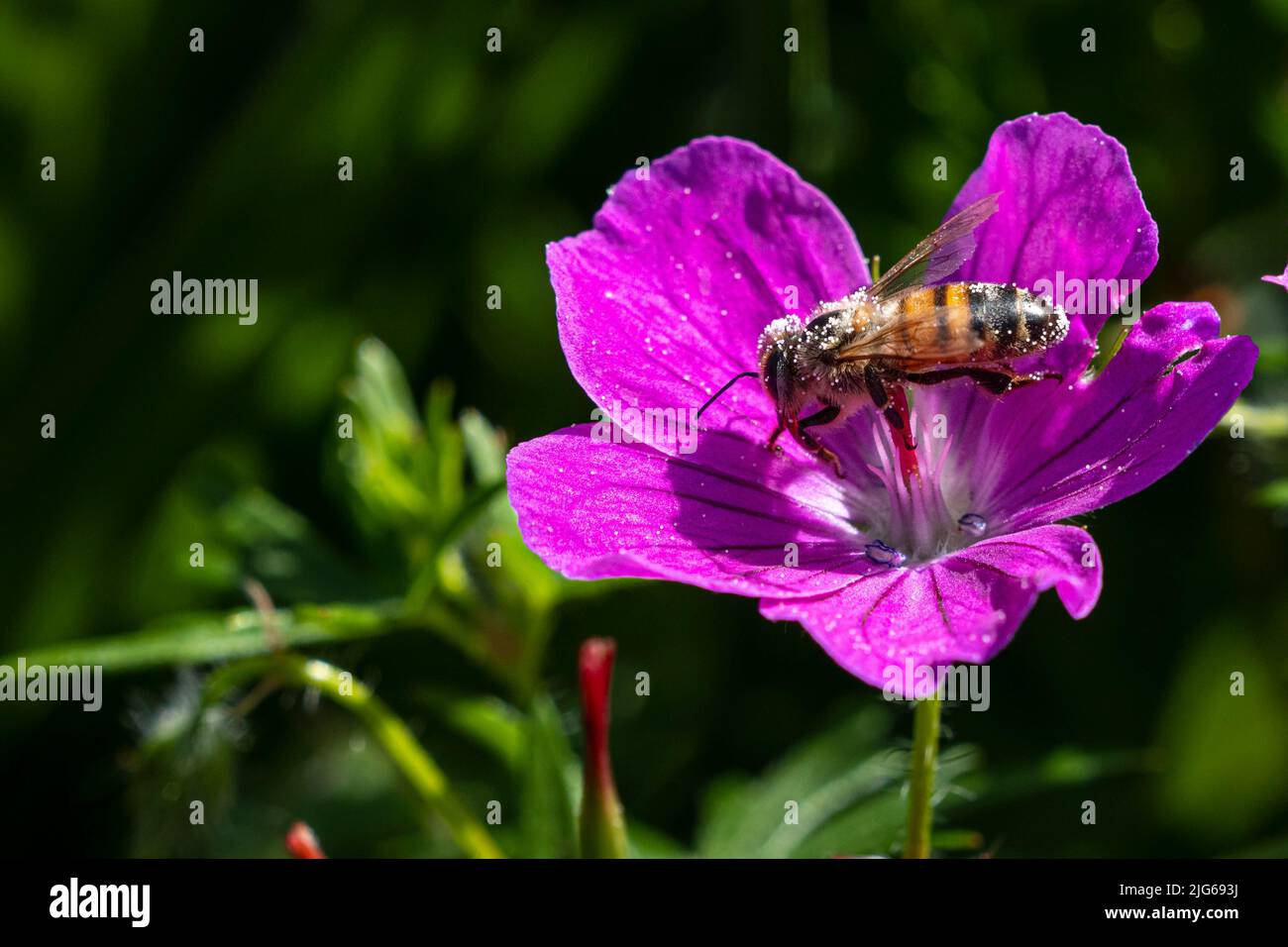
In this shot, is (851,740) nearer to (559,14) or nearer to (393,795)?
(393,795)

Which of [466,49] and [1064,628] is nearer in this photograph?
[1064,628]

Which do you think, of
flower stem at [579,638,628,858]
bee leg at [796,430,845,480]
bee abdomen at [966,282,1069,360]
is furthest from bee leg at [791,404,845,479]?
flower stem at [579,638,628,858]

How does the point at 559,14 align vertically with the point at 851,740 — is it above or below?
above

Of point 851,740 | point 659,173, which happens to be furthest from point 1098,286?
point 851,740

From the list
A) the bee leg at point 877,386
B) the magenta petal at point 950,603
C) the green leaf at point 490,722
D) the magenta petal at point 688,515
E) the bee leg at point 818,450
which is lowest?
the green leaf at point 490,722

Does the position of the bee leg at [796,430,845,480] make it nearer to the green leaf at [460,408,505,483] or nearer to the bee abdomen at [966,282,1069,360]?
the bee abdomen at [966,282,1069,360]

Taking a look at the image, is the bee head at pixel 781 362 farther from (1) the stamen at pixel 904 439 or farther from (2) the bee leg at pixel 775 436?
(1) the stamen at pixel 904 439

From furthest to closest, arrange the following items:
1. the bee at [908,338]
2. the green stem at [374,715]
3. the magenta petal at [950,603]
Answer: the green stem at [374,715] → the bee at [908,338] → the magenta petal at [950,603]

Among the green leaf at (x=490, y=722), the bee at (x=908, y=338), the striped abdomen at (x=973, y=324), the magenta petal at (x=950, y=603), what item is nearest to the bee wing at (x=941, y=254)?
the bee at (x=908, y=338)
